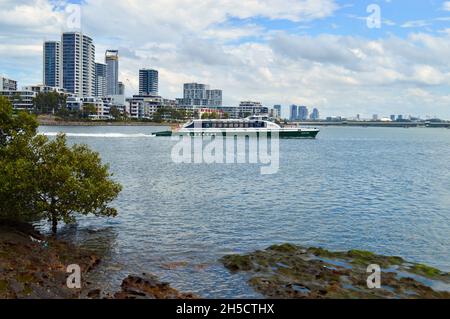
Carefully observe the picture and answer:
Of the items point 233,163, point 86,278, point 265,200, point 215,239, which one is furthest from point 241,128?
point 86,278

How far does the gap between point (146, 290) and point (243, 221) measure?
1731cm

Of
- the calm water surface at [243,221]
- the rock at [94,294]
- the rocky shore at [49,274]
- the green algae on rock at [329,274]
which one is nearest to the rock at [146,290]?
the rocky shore at [49,274]

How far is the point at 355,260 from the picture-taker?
28.1m

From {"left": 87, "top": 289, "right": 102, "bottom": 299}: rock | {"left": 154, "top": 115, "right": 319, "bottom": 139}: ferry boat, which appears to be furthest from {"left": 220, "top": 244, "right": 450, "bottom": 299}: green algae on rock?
{"left": 154, "top": 115, "right": 319, "bottom": 139}: ferry boat

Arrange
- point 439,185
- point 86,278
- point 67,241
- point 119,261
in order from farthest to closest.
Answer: point 439,185, point 67,241, point 119,261, point 86,278

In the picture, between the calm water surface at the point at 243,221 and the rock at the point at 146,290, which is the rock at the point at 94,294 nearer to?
the rock at the point at 146,290

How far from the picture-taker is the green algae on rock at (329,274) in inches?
903

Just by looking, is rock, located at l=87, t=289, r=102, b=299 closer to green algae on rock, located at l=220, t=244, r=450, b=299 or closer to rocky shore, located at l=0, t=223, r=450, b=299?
rocky shore, located at l=0, t=223, r=450, b=299

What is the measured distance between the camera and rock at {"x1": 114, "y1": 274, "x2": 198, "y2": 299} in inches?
831

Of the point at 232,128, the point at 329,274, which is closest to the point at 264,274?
the point at 329,274

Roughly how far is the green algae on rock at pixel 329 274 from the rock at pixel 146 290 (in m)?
3.98

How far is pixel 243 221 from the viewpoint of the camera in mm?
38562
